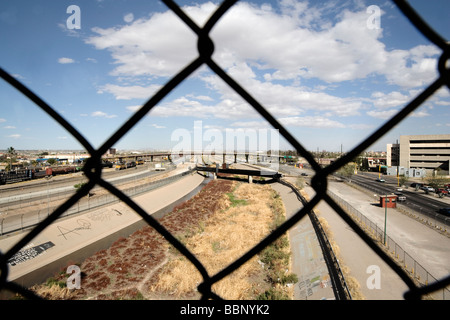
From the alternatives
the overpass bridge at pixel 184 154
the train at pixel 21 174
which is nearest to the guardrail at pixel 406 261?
the overpass bridge at pixel 184 154

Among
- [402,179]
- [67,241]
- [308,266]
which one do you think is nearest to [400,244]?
[308,266]

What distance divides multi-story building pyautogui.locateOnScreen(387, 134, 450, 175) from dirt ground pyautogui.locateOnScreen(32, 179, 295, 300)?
23.7 m

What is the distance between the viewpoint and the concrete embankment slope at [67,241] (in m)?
7.39

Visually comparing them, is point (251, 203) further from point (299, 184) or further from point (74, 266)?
point (74, 266)

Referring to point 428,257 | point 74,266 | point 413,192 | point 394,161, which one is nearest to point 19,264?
point 74,266

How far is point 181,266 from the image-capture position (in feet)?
28.2

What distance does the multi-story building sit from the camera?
2644 centimetres

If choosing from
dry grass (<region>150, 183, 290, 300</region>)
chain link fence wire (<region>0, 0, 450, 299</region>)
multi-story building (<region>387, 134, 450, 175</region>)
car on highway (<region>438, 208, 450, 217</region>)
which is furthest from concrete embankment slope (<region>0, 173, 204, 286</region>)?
multi-story building (<region>387, 134, 450, 175</region>)

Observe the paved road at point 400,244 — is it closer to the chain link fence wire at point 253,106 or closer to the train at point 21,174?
the chain link fence wire at point 253,106

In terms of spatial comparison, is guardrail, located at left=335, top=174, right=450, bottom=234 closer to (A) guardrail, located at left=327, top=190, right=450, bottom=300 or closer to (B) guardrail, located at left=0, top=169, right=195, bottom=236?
(A) guardrail, located at left=327, top=190, right=450, bottom=300

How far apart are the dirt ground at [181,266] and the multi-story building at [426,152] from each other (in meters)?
23.7

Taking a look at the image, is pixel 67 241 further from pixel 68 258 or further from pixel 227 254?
pixel 227 254

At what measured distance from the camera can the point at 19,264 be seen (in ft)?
24.6
